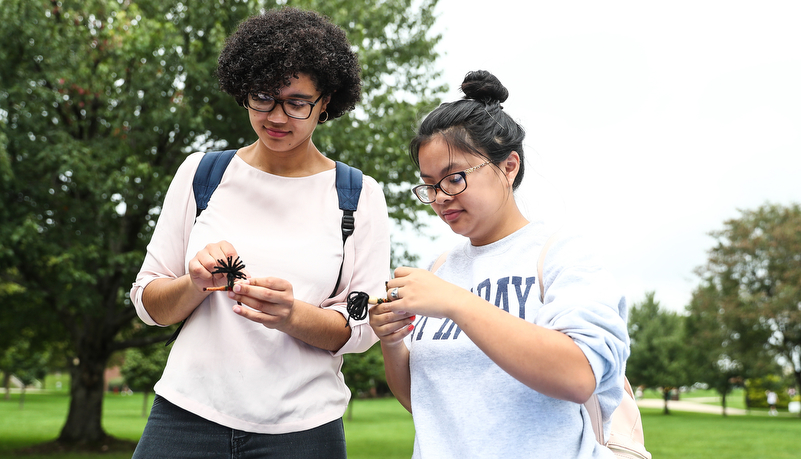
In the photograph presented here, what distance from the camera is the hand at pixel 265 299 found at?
1933 millimetres

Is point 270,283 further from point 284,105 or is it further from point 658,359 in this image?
point 658,359

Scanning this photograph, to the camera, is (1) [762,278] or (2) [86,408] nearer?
(2) [86,408]

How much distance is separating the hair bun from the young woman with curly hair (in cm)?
47

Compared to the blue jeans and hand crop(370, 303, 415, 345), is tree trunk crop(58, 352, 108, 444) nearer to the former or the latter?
the blue jeans

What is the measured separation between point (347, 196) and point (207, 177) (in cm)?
53

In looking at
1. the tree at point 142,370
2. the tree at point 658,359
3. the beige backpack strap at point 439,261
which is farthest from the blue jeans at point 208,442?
the tree at point 658,359

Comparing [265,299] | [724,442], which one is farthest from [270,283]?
[724,442]

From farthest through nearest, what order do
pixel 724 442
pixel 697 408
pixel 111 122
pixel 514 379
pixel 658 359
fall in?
pixel 697 408, pixel 658 359, pixel 724 442, pixel 111 122, pixel 514 379

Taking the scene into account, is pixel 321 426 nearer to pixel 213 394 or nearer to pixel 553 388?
pixel 213 394

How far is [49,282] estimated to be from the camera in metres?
13.4

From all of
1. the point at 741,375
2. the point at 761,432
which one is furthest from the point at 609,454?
the point at 741,375

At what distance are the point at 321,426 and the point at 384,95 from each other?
1152cm

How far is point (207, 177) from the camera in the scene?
7.71 feet

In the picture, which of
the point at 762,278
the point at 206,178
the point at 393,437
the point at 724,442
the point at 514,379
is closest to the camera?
the point at 514,379
